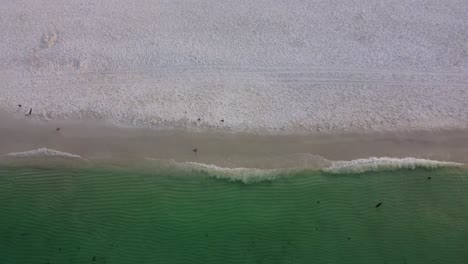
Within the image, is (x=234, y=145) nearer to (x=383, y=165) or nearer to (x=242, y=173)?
(x=242, y=173)

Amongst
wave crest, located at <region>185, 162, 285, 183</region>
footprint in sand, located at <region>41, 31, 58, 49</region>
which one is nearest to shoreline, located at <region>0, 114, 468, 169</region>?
wave crest, located at <region>185, 162, 285, 183</region>

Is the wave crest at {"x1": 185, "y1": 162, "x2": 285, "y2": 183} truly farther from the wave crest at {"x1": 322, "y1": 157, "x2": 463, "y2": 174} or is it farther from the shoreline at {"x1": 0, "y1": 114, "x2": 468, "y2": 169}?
the wave crest at {"x1": 322, "y1": 157, "x2": 463, "y2": 174}

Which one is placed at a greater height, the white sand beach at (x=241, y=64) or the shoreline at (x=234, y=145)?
the white sand beach at (x=241, y=64)

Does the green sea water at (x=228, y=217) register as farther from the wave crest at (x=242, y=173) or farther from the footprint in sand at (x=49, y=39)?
the footprint in sand at (x=49, y=39)

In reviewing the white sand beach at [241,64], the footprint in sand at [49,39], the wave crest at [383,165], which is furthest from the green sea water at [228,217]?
the footprint in sand at [49,39]

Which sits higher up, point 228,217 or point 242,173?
point 242,173

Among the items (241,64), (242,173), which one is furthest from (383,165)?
(241,64)
